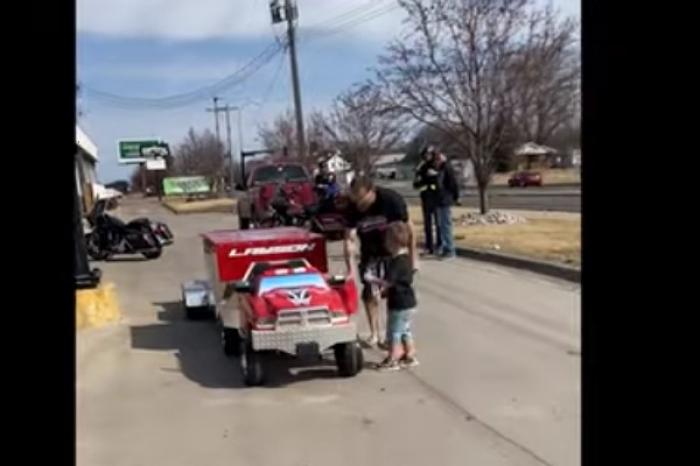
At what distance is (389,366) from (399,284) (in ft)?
2.12

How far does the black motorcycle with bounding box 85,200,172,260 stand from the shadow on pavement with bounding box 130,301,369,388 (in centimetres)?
998

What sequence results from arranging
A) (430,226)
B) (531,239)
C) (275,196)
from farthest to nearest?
(275,196), (531,239), (430,226)

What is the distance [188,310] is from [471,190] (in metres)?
47.6

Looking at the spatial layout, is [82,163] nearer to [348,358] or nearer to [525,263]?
[348,358]

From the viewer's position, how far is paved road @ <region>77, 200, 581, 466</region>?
5809 mm

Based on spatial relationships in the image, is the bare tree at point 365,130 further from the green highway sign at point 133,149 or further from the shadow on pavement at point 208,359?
the green highway sign at point 133,149

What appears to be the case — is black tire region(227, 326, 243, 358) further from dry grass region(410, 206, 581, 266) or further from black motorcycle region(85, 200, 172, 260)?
black motorcycle region(85, 200, 172, 260)

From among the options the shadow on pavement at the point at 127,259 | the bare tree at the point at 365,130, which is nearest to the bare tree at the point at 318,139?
the bare tree at the point at 365,130

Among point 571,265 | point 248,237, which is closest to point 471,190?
point 571,265

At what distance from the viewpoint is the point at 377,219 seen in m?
8.85

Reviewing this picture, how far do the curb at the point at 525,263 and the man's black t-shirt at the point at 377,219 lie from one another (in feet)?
12.3

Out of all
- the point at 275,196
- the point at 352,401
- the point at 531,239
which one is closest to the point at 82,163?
the point at 352,401

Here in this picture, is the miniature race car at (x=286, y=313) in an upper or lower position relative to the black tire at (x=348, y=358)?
upper

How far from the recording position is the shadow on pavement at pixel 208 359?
26.6ft
